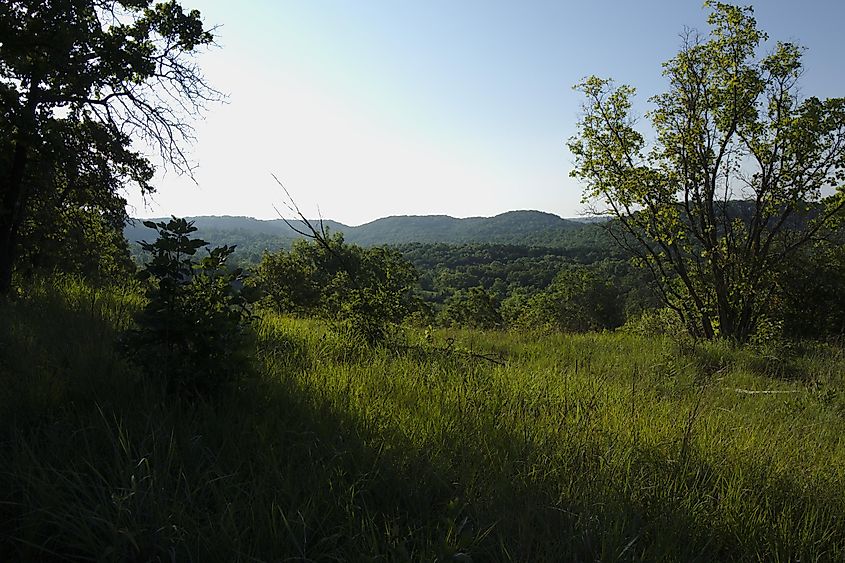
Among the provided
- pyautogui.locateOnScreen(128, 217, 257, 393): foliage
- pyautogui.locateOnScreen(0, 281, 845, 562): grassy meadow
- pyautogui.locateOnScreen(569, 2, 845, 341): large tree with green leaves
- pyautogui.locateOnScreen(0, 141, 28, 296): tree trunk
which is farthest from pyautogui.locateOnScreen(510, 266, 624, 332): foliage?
pyautogui.locateOnScreen(128, 217, 257, 393): foliage

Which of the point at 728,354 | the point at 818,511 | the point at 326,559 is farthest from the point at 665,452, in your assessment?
the point at 728,354

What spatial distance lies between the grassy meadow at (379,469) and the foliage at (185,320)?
0.14m

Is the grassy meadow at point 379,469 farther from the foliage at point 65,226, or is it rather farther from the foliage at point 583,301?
the foliage at point 583,301

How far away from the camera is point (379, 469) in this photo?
7.38 feet

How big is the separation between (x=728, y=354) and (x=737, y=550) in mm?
6272

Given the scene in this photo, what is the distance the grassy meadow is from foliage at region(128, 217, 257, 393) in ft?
0.47

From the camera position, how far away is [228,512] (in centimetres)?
Answer: 183

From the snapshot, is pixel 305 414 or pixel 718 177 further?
pixel 718 177

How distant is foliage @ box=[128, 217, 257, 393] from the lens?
280 centimetres

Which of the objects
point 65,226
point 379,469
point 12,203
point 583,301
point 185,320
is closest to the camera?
point 379,469

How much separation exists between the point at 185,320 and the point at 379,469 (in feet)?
4.98

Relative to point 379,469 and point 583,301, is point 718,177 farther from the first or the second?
point 583,301

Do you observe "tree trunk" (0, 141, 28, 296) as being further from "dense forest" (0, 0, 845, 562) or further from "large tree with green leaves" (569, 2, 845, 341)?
"large tree with green leaves" (569, 2, 845, 341)

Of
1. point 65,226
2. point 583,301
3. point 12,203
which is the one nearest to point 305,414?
point 12,203
